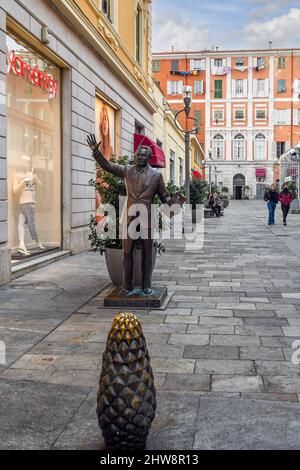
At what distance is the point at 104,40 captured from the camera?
13984mm

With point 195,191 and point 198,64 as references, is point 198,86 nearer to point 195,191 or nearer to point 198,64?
point 198,64

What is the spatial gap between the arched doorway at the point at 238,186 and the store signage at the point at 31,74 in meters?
61.0

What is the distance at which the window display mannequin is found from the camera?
9.52m

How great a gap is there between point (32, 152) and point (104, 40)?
523 cm

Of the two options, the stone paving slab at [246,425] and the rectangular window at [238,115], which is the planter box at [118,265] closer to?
the stone paving slab at [246,425]

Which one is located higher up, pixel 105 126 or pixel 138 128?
pixel 138 128

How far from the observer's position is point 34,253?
9.95 m

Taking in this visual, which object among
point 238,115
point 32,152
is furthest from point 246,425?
point 238,115

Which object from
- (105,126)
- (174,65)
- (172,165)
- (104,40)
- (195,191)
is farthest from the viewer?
(174,65)

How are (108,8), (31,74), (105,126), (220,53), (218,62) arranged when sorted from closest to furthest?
(31,74) < (105,126) < (108,8) < (220,53) < (218,62)

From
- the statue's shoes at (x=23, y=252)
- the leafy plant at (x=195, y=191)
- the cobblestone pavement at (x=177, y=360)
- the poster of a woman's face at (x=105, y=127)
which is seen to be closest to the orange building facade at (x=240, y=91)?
the leafy plant at (x=195, y=191)

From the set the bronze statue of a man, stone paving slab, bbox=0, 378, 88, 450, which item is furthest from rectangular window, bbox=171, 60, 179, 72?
stone paving slab, bbox=0, 378, 88, 450

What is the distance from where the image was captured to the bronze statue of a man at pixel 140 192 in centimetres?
626

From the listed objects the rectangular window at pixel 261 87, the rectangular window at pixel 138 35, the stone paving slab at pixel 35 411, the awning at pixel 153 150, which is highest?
the rectangular window at pixel 261 87
